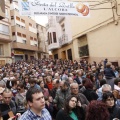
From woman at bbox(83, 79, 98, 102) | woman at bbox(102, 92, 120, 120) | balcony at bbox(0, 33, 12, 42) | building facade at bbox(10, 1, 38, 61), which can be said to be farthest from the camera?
building facade at bbox(10, 1, 38, 61)

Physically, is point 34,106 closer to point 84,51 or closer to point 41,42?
point 84,51

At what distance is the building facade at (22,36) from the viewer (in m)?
37.9

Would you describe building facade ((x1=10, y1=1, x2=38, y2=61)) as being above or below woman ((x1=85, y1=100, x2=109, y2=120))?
above

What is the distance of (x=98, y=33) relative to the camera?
17641 millimetres

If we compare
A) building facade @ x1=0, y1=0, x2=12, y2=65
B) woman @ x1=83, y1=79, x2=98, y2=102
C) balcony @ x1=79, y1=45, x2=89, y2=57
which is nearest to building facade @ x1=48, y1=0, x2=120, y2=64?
balcony @ x1=79, y1=45, x2=89, y2=57

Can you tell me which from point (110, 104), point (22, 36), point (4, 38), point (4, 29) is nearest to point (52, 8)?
point (110, 104)

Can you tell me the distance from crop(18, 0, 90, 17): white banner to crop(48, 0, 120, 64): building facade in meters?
1.66

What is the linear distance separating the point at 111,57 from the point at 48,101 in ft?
35.8

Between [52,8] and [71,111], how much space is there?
7.52 metres

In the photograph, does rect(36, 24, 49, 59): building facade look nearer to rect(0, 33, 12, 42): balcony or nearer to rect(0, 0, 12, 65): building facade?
rect(0, 0, 12, 65): building facade

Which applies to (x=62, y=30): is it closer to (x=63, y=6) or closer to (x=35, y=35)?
(x=63, y=6)

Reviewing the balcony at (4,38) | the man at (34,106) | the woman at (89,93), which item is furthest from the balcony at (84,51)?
the man at (34,106)

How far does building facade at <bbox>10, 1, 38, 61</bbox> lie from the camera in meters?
37.9

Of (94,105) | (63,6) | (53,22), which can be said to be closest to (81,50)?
(63,6)
